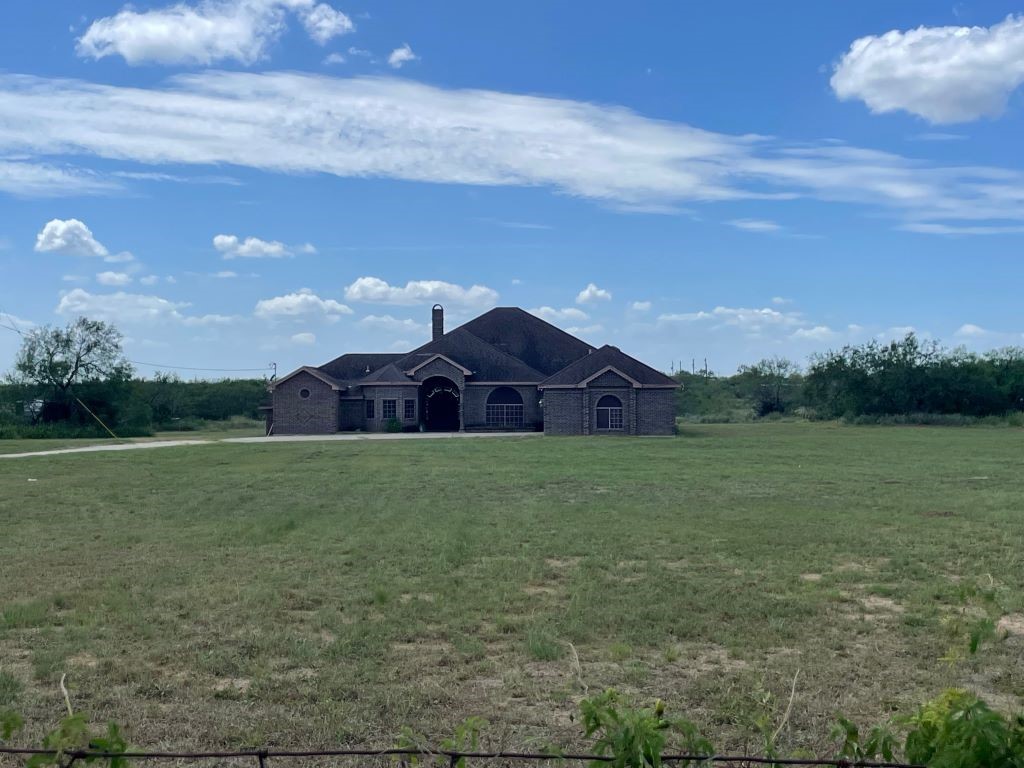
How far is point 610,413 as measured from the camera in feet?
170

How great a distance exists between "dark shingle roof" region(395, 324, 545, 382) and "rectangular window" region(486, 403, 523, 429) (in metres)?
1.52

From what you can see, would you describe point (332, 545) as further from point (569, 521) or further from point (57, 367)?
point (57, 367)

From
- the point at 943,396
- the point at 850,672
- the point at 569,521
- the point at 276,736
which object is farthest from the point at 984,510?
the point at 943,396

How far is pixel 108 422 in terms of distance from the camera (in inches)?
2456

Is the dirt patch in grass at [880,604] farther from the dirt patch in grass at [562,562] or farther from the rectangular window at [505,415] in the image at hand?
the rectangular window at [505,415]

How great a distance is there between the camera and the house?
169ft

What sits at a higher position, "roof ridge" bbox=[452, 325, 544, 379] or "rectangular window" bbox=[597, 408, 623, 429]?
"roof ridge" bbox=[452, 325, 544, 379]

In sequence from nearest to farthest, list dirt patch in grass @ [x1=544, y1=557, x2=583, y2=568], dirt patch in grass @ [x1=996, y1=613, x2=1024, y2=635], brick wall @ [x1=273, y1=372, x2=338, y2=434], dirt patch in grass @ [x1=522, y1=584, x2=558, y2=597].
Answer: dirt patch in grass @ [x1=996, y1=613, x2=1024, y2=635], dirt patch in grass @ [x1=522, y1=584, x2=558, y2=597], dirt patch in grass @ [x1=544, y1=557, x2=583, y2=568], brick wall @ [x1=273, y1=372, x2=338, y2=434]

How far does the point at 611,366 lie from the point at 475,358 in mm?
9618

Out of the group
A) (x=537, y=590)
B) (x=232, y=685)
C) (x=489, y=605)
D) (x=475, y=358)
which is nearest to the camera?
(x=232, y=685)

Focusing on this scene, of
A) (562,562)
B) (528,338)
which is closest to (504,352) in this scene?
(528,338)

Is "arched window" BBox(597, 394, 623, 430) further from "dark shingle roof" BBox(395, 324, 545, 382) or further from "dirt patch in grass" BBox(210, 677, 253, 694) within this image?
"dirt patch in grass" BBox(210, 677, 253, 694)

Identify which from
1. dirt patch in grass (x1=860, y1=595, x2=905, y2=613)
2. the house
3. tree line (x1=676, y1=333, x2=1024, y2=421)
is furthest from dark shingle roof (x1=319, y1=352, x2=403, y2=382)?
dirt patch in grass (x1=860, y1=595, x2=905, y2=613)

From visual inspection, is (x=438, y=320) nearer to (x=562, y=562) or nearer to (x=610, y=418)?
(x=610, y=418)
